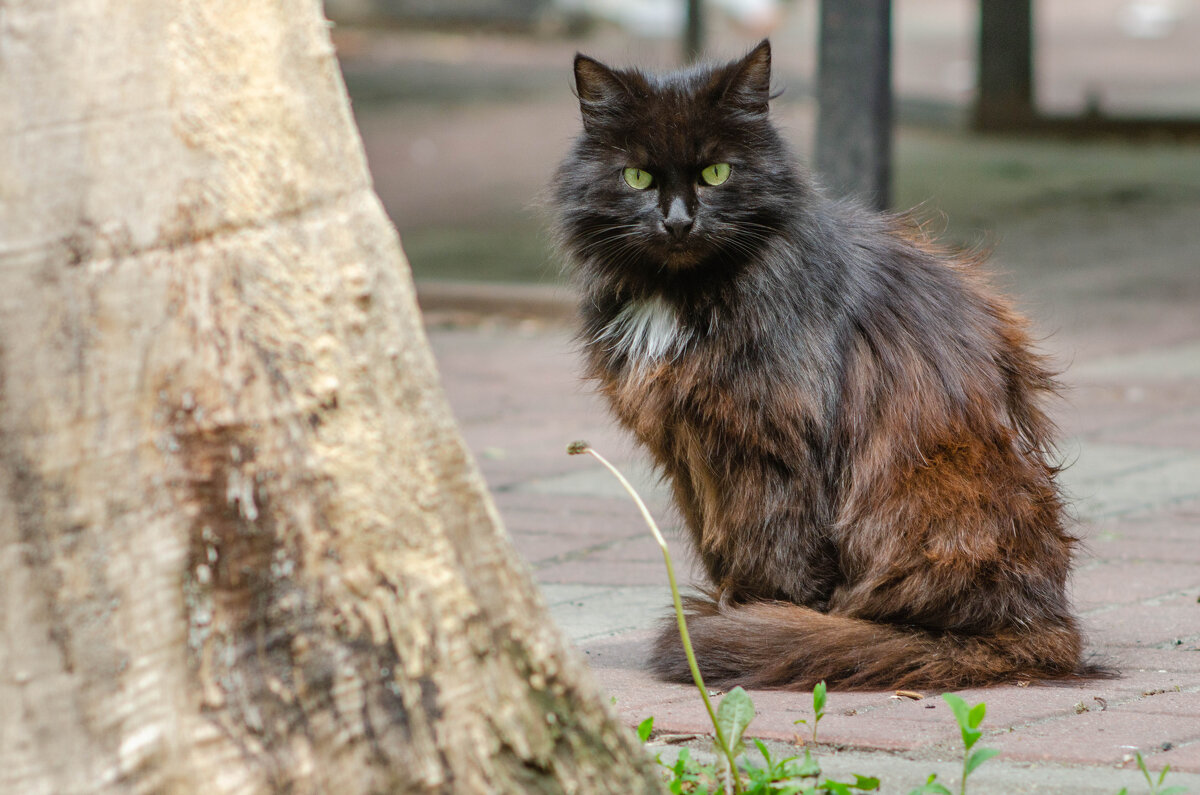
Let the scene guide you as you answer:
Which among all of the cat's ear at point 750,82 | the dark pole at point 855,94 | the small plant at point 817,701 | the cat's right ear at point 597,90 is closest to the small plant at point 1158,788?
the small plant at point 817,701

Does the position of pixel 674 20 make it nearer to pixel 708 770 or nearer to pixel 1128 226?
pixel 1128 226

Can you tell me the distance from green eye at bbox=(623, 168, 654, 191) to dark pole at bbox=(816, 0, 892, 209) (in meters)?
4.48

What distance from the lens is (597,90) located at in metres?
3.26

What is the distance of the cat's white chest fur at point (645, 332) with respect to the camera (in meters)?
3.18

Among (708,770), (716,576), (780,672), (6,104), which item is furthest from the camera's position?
(716,576)

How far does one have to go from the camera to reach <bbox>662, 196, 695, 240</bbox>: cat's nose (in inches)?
121

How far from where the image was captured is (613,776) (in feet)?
6.48

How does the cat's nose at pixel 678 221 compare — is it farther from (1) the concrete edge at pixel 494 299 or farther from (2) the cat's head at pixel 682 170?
(1) the concrete edge at pixel 494 299

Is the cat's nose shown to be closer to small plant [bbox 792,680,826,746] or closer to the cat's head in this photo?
the cat's head

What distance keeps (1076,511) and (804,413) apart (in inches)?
68.5

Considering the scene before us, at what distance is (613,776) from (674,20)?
80.3ft

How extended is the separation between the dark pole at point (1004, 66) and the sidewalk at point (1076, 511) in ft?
15.4

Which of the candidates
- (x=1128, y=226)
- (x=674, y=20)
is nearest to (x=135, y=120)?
(x=1128, y=226)

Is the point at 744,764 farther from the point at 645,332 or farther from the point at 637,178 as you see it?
the point at 637,178
